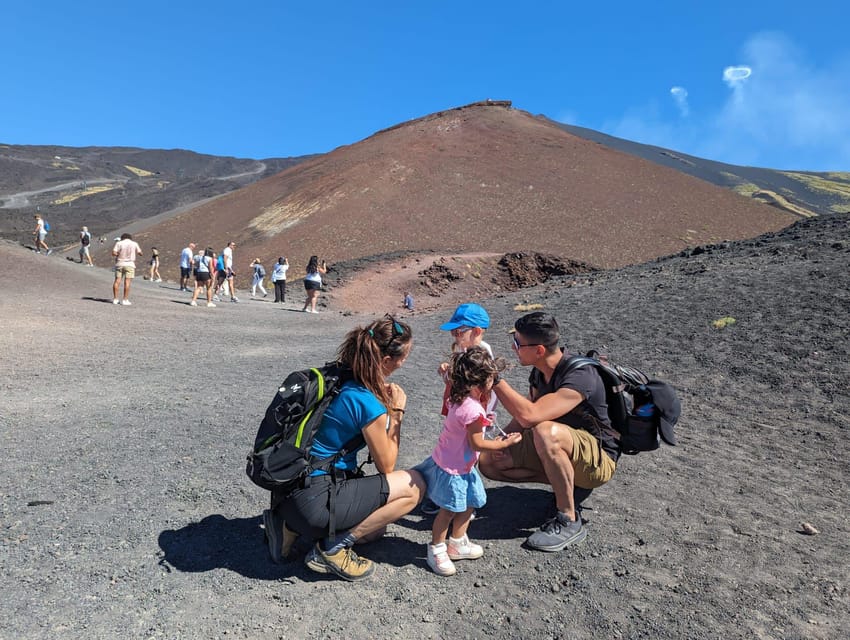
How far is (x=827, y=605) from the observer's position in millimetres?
2934

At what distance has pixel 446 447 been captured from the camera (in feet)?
10.5

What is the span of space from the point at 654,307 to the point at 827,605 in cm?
851

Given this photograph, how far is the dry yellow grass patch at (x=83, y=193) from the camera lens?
7836 centimetres

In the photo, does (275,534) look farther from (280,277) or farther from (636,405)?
(280,277)

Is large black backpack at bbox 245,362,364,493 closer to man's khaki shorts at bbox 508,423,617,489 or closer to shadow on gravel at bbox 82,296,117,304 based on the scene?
man's khaki shorts at bbox 508,423,617,489

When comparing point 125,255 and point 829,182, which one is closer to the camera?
point 125,255

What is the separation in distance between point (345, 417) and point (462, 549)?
1090 millimetres

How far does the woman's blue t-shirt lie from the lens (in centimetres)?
287

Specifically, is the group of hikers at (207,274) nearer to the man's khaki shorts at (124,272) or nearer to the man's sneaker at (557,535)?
the man's khaki shorts at (124,272)

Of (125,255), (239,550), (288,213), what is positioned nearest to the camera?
(239,550)

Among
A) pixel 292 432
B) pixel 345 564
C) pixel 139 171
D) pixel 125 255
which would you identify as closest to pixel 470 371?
pixel 292 432

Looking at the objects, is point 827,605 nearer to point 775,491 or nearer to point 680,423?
point 775,491

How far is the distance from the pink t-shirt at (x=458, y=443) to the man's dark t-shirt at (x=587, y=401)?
65 centimetres

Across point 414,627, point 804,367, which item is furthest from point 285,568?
point 804,367
